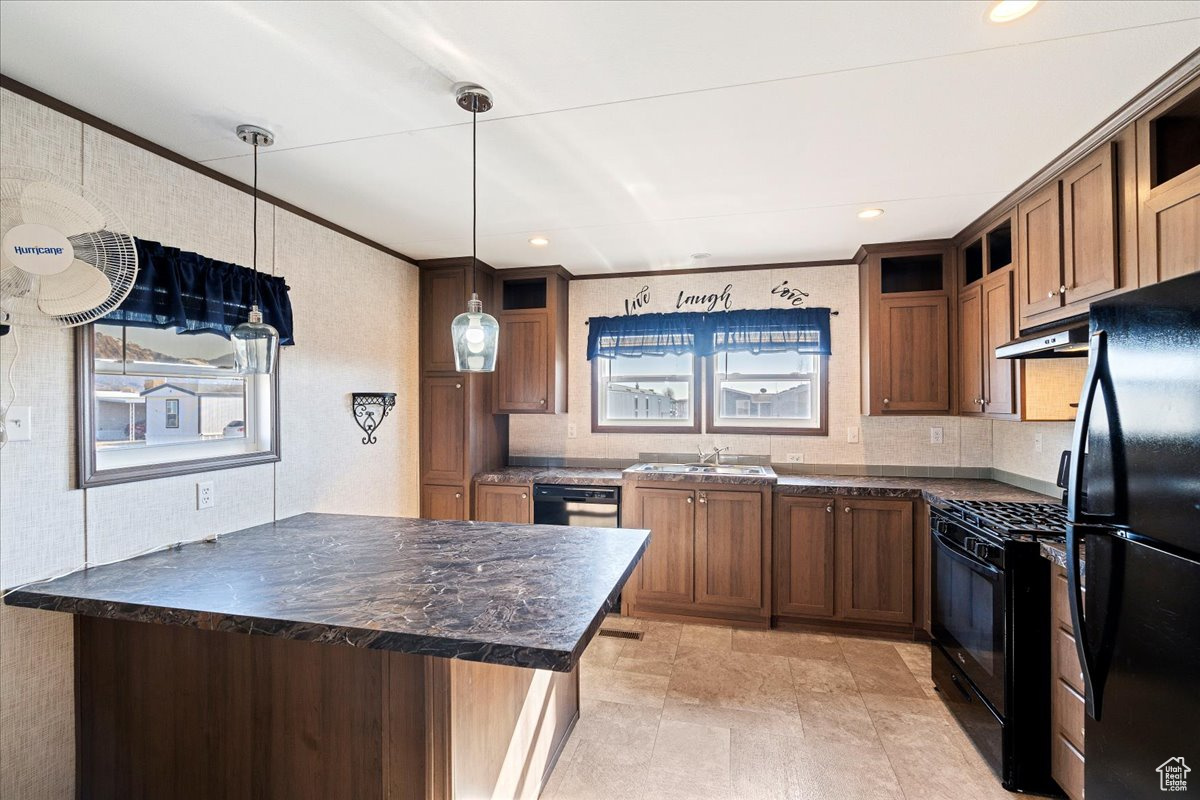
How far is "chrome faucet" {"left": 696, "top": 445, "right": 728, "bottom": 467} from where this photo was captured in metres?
4.00

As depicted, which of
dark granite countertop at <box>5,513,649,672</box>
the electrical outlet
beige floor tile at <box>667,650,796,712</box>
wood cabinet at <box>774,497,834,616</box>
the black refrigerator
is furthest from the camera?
wood cabinet at <box>774,497,834,616</box>

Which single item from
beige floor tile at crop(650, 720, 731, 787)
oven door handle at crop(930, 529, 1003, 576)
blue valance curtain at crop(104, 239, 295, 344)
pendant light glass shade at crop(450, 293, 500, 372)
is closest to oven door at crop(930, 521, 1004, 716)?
oven door handle at crop(930, 529, 1003, 576)

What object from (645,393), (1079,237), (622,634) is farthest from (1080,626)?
(645,393)

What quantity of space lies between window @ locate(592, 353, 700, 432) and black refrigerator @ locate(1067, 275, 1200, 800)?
277 cm

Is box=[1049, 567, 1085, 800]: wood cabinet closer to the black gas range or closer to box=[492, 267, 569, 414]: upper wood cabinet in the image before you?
the black gas range

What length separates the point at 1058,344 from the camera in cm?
197

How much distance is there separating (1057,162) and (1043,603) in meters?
1.80

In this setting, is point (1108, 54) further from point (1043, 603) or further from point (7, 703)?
point (7, 703)

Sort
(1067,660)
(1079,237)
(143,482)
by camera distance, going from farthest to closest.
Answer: (1079,237), (143,482), (1067,660)

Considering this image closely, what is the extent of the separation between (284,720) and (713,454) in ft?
10.3

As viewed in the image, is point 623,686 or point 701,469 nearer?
point 623,686

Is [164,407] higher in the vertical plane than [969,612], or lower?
higher

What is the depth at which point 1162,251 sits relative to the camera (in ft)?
5.68

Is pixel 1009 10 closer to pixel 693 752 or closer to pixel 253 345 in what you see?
pixel 253 345
